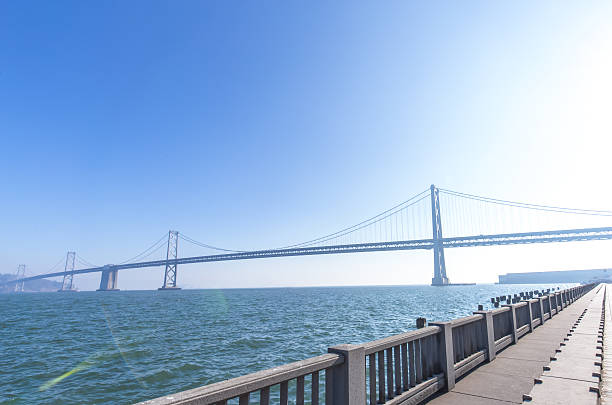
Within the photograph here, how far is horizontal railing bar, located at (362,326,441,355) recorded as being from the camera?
4082 mm

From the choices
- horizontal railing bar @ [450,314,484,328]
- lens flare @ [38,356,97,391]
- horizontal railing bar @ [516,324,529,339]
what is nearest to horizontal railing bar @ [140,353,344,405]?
horizontal railing bar @ [450,314,484,328]

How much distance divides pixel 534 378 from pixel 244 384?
5264mm

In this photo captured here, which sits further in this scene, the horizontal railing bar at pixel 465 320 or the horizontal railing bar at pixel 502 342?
the horizontal railing bar at pixel 502 342

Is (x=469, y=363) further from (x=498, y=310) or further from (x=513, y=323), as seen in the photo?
(x=513, y=323)

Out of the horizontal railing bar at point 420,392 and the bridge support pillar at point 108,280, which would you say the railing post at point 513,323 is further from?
the bridge support pillar at point 108,280

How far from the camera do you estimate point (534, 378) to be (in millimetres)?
5535

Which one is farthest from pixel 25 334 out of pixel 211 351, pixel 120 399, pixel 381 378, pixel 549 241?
pixel 549 241

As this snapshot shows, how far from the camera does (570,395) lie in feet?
14.9

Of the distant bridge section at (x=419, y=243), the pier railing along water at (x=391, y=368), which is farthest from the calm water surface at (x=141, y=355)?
the distant bridge section at (x=419, y=243)

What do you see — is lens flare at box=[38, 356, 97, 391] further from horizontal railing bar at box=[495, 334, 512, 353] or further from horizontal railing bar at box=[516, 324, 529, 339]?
horizontal railing bar at box=[516, 324, 529, 339]

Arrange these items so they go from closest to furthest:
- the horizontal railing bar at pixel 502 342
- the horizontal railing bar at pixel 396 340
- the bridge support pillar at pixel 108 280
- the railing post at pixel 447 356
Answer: the horizontal railing bar at pixel 396 340, the railing post at pixel 447 356, the horizontal railing bar at pixel 502 342, the bridge support pillar at pixel 108 280

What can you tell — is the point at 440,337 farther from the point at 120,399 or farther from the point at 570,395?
the point at 120,399

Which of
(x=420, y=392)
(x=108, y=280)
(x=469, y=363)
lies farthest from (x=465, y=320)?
(x=108, y=280)

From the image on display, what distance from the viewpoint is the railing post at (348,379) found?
3535 millimetres
